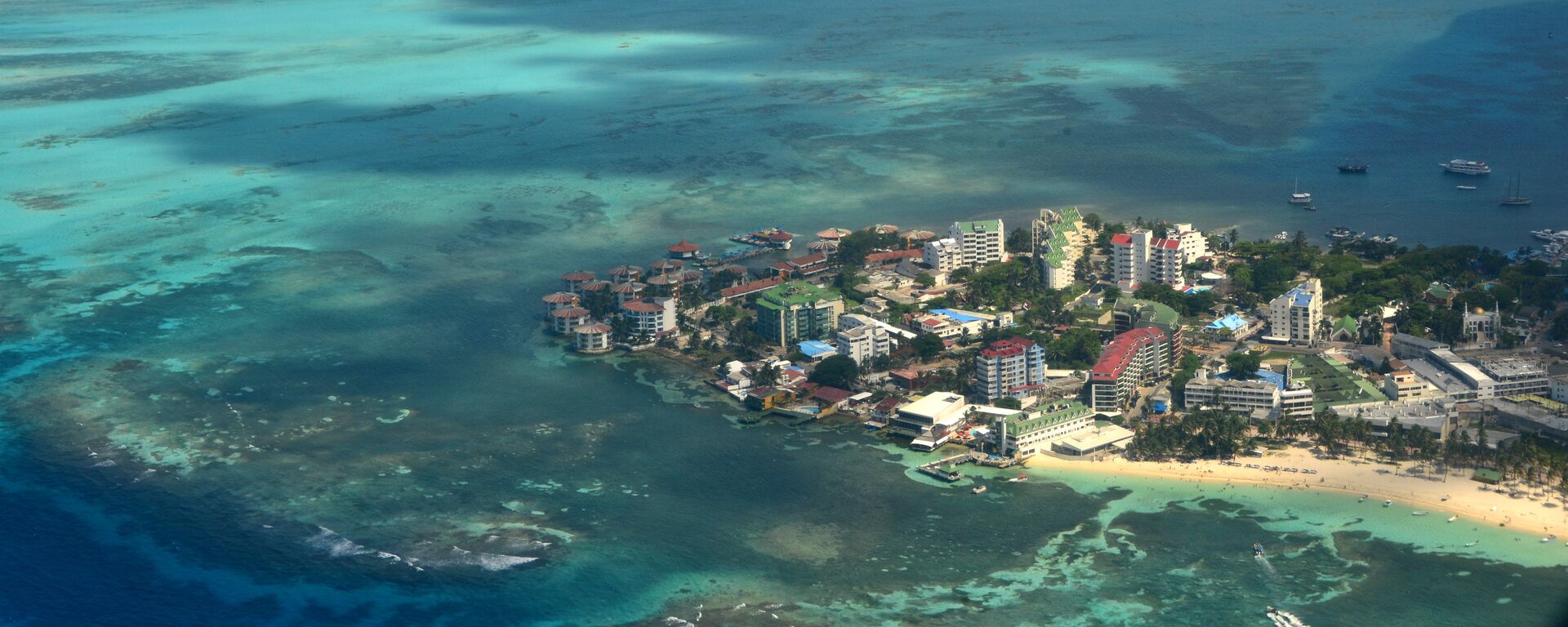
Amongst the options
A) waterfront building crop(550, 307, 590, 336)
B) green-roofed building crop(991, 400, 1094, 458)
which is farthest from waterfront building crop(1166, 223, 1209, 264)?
waterfront building crop(550, 307, 590, 336)

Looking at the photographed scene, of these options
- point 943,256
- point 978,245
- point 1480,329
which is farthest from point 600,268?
point 1480,329

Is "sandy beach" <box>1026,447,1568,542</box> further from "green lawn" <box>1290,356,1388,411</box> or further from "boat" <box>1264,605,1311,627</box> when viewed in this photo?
"boat" <box>1264,605,1311,627</box>

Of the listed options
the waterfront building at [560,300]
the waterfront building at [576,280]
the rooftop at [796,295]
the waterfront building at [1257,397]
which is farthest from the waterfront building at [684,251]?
the waterfront building at [1257,397]

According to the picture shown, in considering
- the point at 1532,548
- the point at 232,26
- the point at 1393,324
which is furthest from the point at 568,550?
the point at 232,26

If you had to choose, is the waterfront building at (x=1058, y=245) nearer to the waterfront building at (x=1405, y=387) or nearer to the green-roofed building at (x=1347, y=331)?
the green-roofed building at (x=1347, y=331)

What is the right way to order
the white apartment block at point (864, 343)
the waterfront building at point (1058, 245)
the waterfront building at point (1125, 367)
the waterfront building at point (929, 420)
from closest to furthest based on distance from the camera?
the waterfront building at point (929, 420), the waterfront building at point (1125, 367), the white apartment block at point (864, 343), the waterfront building at point (1058, 245)

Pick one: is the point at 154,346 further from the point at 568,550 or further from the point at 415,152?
the point at 415,152

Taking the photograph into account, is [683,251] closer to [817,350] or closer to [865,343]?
[817,350]
